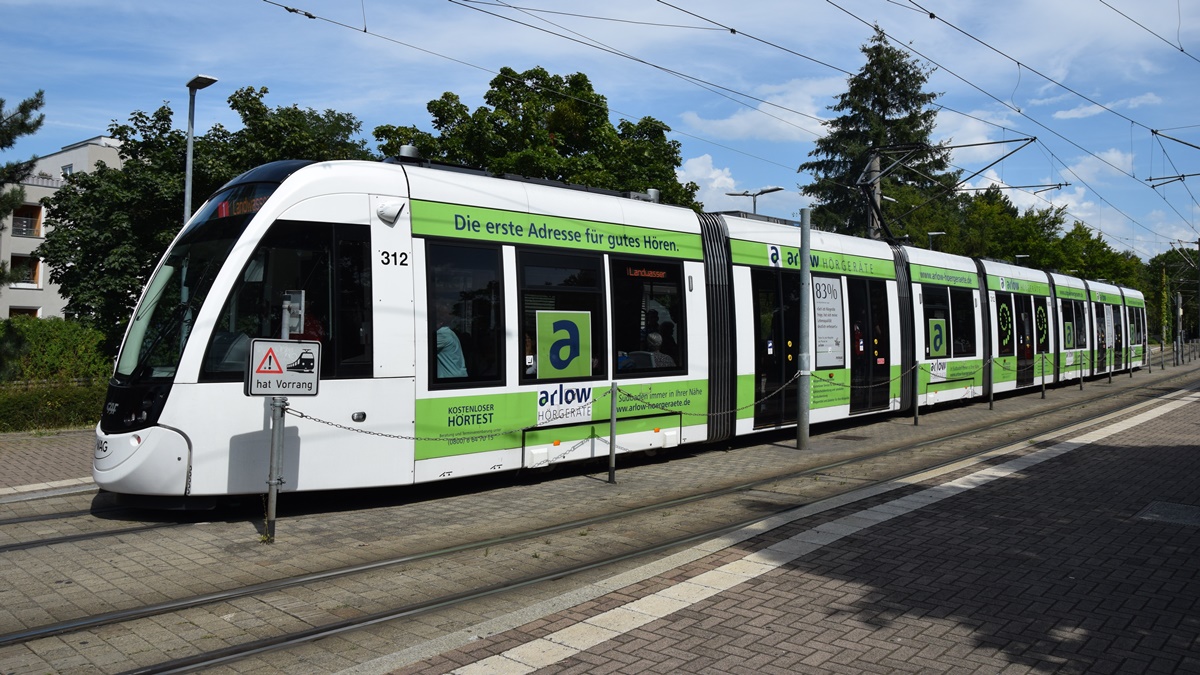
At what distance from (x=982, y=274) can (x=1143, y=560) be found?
14863 mm

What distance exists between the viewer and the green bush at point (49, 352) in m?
15.7

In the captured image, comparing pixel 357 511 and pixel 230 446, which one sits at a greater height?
pixel 230 446

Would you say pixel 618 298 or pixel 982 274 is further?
pixel 982 274

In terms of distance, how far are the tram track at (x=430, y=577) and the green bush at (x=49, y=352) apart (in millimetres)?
11906

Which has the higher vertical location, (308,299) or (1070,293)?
(1070,293)

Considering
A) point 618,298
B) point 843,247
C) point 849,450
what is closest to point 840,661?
point 618,298

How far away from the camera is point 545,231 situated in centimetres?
1007

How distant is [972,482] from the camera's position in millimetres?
10062

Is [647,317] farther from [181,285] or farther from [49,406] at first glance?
[49,406]

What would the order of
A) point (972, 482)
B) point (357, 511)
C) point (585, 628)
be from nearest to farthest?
point (585, 628) → point (357, 511) → point (972, 482)

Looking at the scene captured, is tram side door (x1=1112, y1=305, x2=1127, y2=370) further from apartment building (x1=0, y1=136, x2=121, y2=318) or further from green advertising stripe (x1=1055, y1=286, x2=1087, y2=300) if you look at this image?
apartment building (x1=0, y1=136, x2=121, y2=318)

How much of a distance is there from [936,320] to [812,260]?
17.5ft

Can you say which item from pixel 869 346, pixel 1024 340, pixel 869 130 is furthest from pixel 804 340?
pixel 869 130

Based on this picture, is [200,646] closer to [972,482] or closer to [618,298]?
[618,298]
